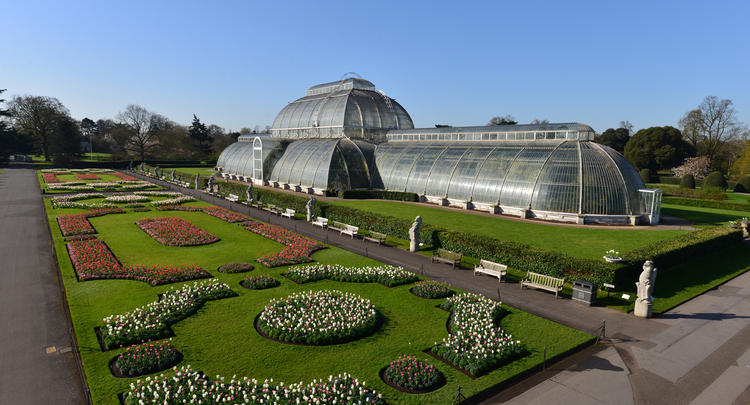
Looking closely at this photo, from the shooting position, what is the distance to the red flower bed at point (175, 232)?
27.9 metres

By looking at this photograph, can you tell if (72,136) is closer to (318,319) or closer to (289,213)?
(289,213)

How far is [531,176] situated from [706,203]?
106ft

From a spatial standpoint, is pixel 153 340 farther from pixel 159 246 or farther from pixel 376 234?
pixel 376 234

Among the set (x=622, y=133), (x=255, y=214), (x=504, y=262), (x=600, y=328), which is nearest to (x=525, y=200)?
(x=504, y=262)

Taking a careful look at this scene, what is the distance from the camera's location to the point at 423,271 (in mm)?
22969

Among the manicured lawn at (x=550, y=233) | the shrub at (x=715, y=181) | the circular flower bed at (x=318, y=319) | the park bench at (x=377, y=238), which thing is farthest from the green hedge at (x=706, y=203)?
the circular flower bed at (x=318, y=319)

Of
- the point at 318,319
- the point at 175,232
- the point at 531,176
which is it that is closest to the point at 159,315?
the point at 318,319

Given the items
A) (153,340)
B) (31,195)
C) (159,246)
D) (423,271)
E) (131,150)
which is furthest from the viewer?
(131,150)

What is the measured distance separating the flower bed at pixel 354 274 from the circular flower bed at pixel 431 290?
135 centimetres

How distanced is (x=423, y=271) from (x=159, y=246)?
18.9m

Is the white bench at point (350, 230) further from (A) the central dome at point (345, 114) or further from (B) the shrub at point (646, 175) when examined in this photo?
(B) the shrub at point (646, 175)

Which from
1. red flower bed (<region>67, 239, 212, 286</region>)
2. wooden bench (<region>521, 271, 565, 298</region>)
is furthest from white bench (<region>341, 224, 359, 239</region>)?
wooden bench (<region>521, 271, 565, 298</region>)

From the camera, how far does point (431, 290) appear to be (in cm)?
1923

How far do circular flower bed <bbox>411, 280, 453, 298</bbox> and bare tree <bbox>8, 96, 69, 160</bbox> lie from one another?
419 feet
